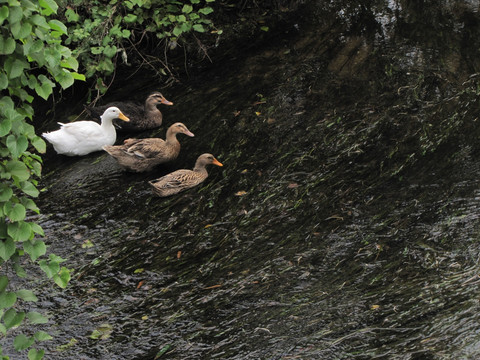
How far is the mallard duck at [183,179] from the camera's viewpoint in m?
8.09

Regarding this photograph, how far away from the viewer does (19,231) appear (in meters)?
3.95

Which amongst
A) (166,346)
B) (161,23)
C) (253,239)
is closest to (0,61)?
(166,346)

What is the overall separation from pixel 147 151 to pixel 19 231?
4.85 m

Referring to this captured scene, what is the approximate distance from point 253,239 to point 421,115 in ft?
10.5

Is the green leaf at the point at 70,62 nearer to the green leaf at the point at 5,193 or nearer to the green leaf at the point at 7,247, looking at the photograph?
the green leaf at the point at 5,193

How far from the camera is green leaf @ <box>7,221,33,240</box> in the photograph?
393 cm

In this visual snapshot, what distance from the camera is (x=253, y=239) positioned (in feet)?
23.1

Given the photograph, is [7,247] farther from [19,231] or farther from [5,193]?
[5,193]

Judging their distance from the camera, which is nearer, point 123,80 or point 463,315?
point 463,315

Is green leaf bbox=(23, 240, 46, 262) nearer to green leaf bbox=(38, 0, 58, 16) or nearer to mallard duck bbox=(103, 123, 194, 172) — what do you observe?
green leaf bbox=(38, 0, 58, 16)

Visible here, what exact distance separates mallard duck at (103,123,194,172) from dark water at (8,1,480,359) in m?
0.17

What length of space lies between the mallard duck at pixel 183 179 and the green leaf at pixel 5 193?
4.15 m

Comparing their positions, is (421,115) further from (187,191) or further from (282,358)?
(282,358)

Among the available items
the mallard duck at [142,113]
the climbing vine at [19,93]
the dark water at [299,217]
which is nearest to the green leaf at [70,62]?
the climbing vine at [19,93]
